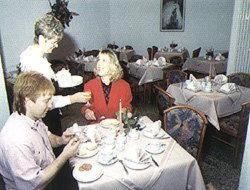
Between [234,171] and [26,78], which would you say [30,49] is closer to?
[26,78]

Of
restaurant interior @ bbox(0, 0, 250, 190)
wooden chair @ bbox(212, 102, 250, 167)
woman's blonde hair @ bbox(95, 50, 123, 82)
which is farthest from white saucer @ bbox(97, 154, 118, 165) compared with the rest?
wooden chair @ bbox(212, 102, 250, 167)

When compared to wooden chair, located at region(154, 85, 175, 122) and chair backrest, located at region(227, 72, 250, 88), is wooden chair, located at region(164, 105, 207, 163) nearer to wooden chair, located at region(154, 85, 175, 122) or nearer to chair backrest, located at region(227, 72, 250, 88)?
wooden chair, located at region(154, 85, 175, 122)

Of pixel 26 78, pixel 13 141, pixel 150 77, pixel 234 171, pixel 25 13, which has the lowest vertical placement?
pixel 234 171

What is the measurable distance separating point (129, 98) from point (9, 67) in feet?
13.4

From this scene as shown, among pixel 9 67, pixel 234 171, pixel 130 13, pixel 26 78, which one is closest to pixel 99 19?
pixel 130 13

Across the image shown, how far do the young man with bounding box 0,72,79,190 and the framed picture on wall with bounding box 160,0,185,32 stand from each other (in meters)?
7.55

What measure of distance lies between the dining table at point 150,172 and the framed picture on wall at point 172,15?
7234 millimetres

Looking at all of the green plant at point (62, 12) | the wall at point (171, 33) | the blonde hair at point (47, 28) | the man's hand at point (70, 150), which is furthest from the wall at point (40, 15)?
the man's hand at point (70, 150)

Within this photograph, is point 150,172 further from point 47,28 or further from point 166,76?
point 166,76

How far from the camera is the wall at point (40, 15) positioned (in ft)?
19.9

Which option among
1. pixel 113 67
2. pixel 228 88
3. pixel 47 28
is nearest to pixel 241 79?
pixel 228 88

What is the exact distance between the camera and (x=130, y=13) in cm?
878

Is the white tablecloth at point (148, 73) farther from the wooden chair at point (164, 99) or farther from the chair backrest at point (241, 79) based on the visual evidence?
the wooden chair at point (164, 99)

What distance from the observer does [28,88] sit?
1752 millimetres
